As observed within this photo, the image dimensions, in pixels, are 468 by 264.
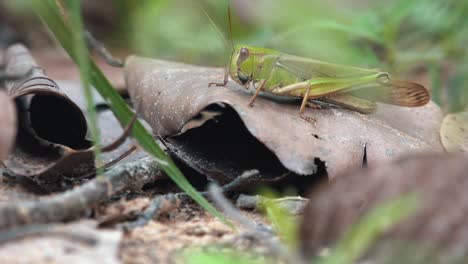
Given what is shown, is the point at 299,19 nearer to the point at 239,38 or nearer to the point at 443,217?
the point at 443,217

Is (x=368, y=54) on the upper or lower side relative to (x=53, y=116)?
lower

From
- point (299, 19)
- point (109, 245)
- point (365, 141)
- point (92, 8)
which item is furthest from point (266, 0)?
point (92, 8)

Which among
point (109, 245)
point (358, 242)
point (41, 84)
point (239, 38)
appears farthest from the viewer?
point (239, 38)

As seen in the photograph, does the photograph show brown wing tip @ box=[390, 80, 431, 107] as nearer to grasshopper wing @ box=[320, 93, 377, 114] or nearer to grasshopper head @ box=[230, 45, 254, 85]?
grasshopper wing @ box=[320, 93, 377, 114]

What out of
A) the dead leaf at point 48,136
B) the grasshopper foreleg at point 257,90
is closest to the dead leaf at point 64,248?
the dead leaf at point 48,136

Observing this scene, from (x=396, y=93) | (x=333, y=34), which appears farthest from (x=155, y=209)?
(x=333, y=34)

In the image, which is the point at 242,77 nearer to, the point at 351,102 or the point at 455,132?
the point at 351,102
